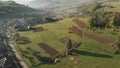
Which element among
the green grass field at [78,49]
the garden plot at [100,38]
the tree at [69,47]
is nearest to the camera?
the green grass field at [78,49]

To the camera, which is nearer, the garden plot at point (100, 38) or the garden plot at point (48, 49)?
the garden plot at point (48, 49)

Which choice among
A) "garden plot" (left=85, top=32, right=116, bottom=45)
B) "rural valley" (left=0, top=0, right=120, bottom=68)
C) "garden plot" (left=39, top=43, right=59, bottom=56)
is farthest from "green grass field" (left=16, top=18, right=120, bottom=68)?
"garden plot" (left=85, top=32, right=116, bottom=45)

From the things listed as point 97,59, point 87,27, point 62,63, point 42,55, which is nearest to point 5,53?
point 42,55

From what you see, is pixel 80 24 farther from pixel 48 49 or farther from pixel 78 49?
pixel 48 49

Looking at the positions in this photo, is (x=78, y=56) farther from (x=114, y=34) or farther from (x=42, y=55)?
(x=114, y=34)

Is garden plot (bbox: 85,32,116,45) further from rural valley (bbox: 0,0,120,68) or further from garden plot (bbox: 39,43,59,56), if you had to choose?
garden plot (bbox: 39,43,59,56)

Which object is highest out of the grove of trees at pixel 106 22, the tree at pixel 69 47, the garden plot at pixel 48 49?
the grove of trees at pixel 106 22

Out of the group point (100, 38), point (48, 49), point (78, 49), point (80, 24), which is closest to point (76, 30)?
point (80, 24)

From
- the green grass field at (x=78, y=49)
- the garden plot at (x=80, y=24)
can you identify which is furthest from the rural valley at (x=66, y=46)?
the garden plot at (x=80, y=24)

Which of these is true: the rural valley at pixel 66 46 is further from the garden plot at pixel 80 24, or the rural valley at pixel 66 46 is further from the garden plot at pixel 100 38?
the garden plot at pixel 80 24
